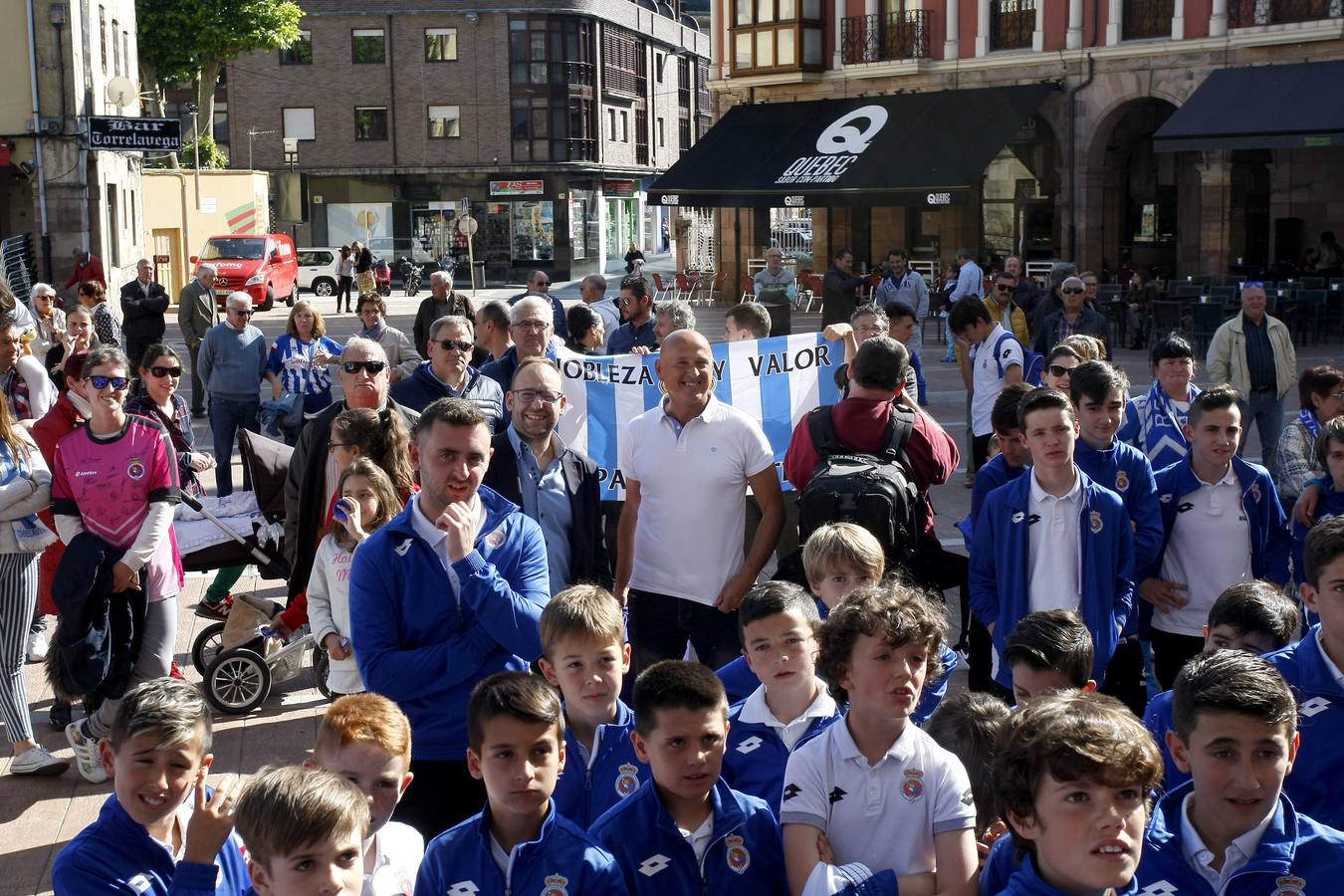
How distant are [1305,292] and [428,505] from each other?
77.8 ft

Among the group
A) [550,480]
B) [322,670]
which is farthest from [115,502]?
[550,480]

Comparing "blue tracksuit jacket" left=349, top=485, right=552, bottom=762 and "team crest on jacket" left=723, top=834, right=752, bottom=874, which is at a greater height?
"blue tracksuit jacket" left=349, top=485, right=552, bottom=762

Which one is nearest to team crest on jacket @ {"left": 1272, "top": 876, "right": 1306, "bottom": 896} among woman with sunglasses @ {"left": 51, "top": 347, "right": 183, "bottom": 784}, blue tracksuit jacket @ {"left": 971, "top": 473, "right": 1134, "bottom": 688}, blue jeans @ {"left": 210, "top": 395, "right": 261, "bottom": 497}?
blue tracksuit jacket @ {"left": 971, "top": 473, "right": 1134, "bottom": 688}

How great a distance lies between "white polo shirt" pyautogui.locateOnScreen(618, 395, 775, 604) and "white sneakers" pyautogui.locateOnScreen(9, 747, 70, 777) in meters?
3.06

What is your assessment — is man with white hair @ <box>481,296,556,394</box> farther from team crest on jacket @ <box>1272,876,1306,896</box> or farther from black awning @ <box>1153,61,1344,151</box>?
black awning @ <box>1153,61,1344,151</box>

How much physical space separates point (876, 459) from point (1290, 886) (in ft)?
10.2

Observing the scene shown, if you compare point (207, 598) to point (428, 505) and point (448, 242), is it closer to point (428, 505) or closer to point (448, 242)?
point (428, 505)

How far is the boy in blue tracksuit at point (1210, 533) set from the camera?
6.47 metres

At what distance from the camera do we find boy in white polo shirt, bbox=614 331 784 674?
635cm

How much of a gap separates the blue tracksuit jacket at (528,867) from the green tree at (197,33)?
44356 millimetres

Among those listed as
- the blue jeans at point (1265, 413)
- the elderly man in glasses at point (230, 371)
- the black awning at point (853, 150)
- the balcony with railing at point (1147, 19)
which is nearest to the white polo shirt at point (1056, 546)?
the blue jeans at point (1265, 413)

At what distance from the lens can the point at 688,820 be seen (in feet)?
12.9

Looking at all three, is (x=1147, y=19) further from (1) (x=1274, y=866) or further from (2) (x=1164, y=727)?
(1) (x=1274, y=866)

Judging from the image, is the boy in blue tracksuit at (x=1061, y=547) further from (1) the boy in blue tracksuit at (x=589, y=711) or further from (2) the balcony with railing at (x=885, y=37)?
(2) the balcony with railing at (x=885, y=37)
